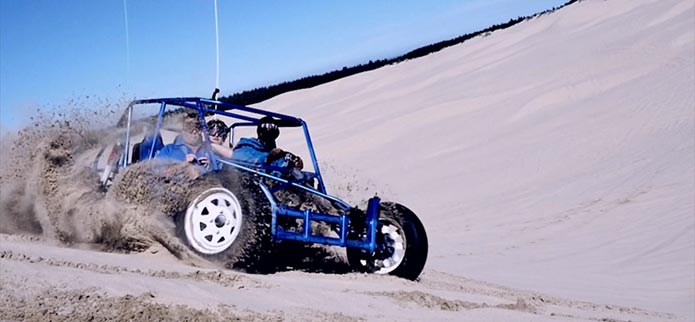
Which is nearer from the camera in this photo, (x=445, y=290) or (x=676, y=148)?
(x=445, y=290)

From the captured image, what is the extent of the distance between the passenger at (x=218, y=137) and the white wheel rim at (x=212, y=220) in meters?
0.72

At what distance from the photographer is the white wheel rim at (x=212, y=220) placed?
6535 mm

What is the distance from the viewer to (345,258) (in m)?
8.02

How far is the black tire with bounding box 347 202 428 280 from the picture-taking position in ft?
23.8

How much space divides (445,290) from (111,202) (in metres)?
2.79

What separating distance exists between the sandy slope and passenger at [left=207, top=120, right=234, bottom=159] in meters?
0.96

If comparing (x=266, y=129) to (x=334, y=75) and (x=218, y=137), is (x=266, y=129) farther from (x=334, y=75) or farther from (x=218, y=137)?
(x=334, y=75)

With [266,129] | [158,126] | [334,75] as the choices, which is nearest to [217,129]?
[266,129]

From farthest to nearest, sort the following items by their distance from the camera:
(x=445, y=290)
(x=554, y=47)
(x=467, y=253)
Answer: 1. (x=554, y=47)
2. (x=467, y=253)
3. (x=445, y=290)

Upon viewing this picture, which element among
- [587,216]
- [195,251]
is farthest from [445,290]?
[587,216]

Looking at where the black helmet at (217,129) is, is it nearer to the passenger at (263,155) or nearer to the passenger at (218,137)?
the passenger at (218,137)

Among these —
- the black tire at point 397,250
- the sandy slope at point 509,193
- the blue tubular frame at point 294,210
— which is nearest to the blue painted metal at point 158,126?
the blue tubular frame at point 294,210

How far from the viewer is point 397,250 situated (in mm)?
7348

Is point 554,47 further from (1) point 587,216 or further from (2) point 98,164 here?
(2) point 98,164
